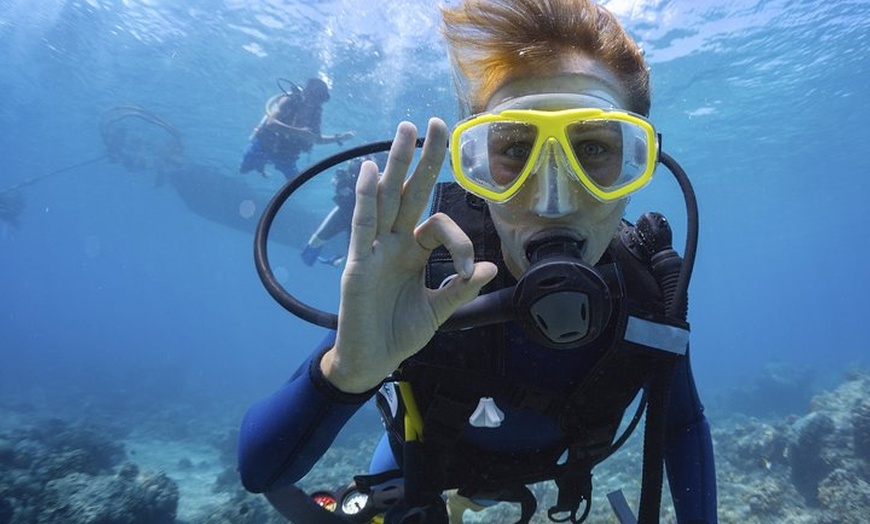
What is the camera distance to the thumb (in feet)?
4.92

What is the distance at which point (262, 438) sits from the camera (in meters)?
2.05

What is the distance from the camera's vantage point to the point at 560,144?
2055 millimetres

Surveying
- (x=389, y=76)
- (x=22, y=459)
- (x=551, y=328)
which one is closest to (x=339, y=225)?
(x=389, y=76)

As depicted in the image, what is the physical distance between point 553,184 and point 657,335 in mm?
979

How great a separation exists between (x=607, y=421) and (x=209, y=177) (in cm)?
3129

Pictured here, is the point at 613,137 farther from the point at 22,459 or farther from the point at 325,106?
the point at 325,106

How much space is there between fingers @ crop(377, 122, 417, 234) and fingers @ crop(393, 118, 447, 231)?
0.03 m

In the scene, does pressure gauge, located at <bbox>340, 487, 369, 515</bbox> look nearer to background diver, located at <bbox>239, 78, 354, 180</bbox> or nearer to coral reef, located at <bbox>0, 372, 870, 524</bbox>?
coral reef, located at <bbox>0, 372, 870, 524</bbox>

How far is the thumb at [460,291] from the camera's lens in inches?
59.1

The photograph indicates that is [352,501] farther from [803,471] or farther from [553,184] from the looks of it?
[803,471]

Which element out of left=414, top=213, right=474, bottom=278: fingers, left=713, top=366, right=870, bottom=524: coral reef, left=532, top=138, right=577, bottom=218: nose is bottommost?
left=713, top=366, right=870, bottom=524: coral reef

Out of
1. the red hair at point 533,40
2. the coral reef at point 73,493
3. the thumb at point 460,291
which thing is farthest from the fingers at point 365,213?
the coral reef at point 73,493

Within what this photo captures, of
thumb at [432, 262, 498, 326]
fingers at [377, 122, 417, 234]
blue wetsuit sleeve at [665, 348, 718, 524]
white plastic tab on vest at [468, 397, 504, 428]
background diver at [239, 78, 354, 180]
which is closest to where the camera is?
fingers at [377, 122, 417, 234]

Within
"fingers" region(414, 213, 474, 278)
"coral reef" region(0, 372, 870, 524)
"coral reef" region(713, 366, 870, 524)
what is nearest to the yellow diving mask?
"fingers" region(414, 213, 474, 278)
